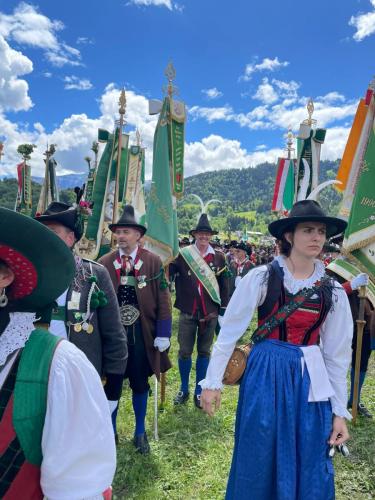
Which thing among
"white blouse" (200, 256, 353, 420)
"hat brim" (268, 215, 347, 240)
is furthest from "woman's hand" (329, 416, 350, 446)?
"hat brim" (268, 215, 347, 240)

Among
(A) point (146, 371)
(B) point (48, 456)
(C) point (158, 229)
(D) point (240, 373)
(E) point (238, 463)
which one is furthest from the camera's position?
(C) point (158, 229)

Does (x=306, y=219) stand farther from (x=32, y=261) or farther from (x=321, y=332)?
(x=32, y=261)

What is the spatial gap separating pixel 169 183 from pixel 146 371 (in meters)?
2.59

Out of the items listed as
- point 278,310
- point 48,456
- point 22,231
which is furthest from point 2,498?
point 278,310

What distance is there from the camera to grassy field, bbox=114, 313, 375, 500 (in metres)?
3.29

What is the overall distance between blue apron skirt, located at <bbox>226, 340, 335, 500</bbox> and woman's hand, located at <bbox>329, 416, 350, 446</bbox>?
2.0 inches

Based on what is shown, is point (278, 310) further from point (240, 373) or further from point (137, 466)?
point (137, 466)

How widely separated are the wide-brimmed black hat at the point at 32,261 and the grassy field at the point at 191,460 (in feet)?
8.79

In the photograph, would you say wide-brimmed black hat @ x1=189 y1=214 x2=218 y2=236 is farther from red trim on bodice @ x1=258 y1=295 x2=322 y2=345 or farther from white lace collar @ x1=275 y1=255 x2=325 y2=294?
red trim on bodice @ x1=258 y1=295 x2=322 y2=345

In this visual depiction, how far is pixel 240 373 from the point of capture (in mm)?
2459

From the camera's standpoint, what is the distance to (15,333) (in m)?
1.25

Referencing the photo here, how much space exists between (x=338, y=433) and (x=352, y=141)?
12.1ft

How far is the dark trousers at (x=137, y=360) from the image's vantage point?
3762mm

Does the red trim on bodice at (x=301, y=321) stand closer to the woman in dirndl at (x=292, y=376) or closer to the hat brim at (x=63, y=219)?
the woman in dirndl at (x=292, y=376)
